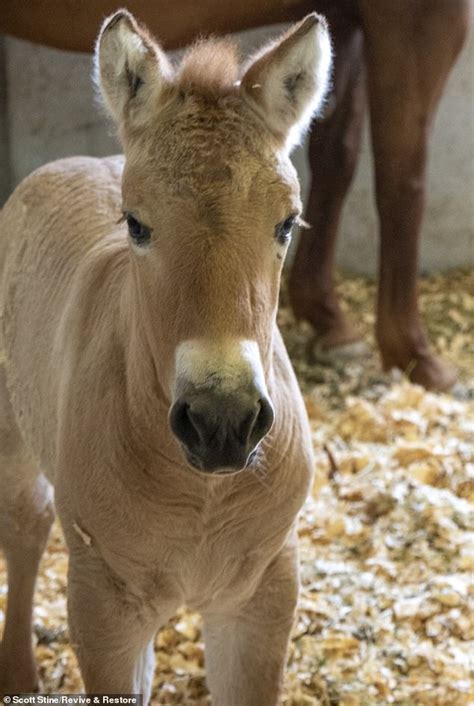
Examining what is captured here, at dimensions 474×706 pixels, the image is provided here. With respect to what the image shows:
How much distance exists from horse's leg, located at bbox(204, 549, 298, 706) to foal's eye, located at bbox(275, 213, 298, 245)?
0.64 m

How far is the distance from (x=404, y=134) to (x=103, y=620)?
8.36 ft

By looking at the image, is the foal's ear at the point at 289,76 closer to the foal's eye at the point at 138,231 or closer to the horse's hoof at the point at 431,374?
the foal's eye at the point at 138,231

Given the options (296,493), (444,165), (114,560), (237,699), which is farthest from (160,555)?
(444,165)

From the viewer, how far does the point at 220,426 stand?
1.34 metres

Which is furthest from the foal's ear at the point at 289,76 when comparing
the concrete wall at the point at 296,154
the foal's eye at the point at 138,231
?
the concrete wall at the point at 296,154

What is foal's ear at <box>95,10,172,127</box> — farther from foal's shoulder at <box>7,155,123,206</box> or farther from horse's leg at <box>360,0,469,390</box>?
horse's leg at <box>360,0,469,390</box>

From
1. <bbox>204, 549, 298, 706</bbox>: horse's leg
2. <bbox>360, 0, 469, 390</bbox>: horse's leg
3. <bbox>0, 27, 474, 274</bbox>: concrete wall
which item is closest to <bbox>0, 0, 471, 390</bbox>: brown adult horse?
<bbox>360, 0, 469, 390</bbox>: horse's leg

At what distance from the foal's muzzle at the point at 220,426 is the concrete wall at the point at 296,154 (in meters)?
2.82

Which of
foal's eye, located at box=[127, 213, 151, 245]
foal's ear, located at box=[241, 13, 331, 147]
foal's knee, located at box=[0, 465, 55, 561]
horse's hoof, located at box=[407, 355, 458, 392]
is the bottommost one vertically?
horse's hoof, located at box=[407, 355, 458, 392]

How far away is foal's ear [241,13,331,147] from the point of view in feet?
5.19

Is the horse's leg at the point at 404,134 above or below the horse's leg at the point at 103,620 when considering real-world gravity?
above

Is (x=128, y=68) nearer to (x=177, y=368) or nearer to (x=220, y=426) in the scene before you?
(x=177, y=368)

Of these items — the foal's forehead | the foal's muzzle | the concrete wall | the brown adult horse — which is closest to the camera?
the foal's muzzle

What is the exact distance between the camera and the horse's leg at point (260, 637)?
6.09ft
